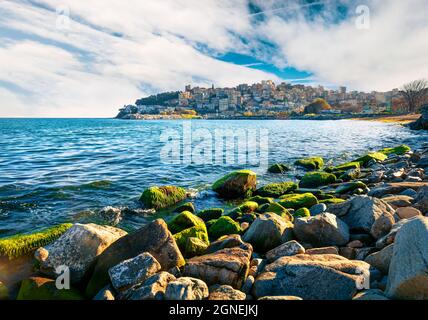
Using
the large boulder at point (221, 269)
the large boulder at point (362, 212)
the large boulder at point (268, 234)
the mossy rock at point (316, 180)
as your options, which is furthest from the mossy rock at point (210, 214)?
the mossy rock at point (316, 180)

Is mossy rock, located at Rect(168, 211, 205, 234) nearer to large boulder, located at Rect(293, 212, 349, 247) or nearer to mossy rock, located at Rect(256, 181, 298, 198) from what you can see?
large boulder, located at Rect(293, 212, 349, 247)

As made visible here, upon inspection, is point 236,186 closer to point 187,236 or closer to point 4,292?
point 187,236

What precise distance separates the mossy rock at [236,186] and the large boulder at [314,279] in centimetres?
874

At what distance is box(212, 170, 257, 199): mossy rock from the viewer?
1362cm

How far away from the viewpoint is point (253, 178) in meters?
14.2

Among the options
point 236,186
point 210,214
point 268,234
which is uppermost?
point 268,234

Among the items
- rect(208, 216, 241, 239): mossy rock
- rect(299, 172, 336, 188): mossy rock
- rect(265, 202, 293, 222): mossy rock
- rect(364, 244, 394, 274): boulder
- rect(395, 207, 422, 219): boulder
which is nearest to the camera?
rect(364, 244, 394, 274): boulder

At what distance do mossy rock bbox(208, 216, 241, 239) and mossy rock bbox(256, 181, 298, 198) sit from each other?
545 cm

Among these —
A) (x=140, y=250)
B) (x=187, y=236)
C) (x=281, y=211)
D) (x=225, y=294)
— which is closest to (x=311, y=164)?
(x=281, y=211)

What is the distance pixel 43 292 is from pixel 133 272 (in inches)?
62.0

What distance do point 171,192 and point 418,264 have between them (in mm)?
9851

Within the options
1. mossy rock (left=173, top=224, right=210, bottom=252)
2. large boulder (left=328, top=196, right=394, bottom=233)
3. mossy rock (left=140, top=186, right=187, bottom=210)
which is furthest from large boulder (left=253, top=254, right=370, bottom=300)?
A: mossy rock (left=140, top=186, right=187, bottom=210)

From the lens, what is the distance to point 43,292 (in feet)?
15.6
